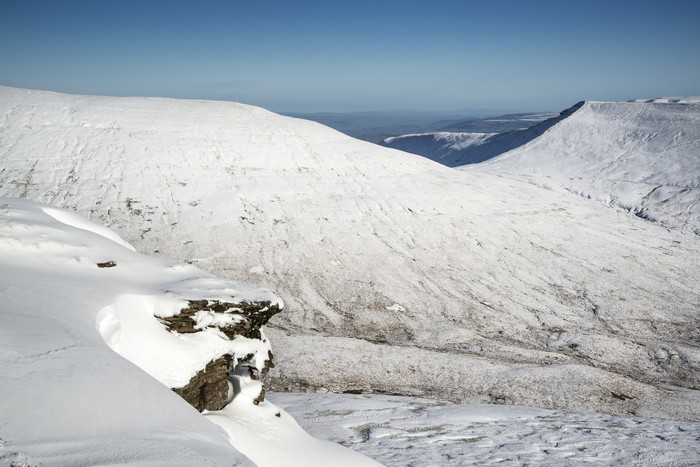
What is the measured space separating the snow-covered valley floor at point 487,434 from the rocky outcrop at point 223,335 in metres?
2.52

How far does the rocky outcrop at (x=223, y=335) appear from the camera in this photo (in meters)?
8.44

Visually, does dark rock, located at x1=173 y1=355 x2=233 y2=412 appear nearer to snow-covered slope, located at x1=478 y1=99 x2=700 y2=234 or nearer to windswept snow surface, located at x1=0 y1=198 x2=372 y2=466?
windswept snow surface, located at x1=0 y1=198 x2=372 y2=466

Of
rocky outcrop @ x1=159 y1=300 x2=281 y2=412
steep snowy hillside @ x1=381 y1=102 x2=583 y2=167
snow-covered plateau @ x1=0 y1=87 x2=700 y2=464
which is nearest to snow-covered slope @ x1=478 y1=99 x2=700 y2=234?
snow-covered plateau @ x1=0 y1=87 x2=700 y2=464

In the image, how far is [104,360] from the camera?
581 centimetres

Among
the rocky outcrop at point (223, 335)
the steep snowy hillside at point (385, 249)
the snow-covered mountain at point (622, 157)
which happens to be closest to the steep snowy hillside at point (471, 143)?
the snow-covered mountain at point (622, 157)

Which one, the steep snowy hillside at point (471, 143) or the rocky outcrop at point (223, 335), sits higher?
the steep snowy hillside at point (471, 143)

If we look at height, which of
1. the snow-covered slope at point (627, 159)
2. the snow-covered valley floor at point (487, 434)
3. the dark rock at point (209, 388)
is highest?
the snow-covered slope at point (627, 159)

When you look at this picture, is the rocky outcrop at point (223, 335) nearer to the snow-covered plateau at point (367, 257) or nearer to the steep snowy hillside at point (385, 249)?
the snow-covered plateau at point (367, 257)

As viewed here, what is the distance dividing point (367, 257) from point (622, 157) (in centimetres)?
3667

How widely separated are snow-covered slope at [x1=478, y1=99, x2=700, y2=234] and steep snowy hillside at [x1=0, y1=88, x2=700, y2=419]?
5592mm

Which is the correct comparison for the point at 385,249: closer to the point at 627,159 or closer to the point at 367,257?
the point at 367,257

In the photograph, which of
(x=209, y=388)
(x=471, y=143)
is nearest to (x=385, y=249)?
(x=209, y=388)

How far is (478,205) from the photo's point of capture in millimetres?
32219

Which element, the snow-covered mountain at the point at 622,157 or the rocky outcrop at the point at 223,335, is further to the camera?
the snow-covered mountain at the point at 622,157
